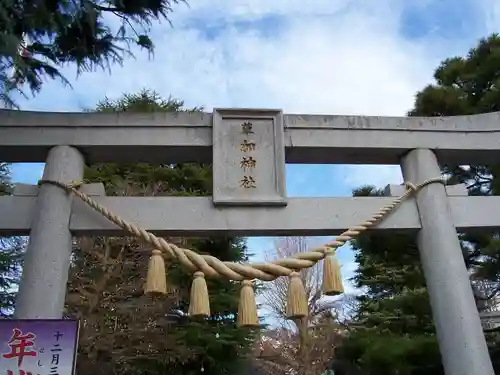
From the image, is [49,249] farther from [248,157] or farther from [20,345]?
[248,157]

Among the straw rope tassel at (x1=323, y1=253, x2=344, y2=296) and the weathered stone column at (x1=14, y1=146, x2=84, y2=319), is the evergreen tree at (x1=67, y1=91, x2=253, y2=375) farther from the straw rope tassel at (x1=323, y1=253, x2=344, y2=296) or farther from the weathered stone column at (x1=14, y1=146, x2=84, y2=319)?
the straw rope tassel at (x1=323, y1=253, x2=344, y2=296)

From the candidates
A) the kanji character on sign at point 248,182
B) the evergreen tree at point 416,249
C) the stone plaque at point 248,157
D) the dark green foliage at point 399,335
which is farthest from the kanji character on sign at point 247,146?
the evergreen tree at point 416,249

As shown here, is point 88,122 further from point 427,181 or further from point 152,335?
point 152,335

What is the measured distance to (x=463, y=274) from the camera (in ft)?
11.1

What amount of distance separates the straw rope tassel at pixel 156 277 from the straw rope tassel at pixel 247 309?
0.53m

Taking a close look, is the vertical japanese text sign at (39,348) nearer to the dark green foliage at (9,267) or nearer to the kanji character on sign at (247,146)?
the kanji character on sign at (247,146)

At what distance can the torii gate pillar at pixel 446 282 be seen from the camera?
3.18 metres

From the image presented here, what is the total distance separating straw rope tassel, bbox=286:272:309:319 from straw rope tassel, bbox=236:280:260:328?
0.23m

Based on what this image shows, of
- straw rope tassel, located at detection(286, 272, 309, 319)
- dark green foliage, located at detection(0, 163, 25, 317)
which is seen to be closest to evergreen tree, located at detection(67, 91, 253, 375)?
dark green foliage, located at detection(0, 163, 25, 317)

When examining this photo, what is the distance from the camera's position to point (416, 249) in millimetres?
5672

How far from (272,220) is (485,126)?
2.02m

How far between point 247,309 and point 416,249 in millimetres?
3232

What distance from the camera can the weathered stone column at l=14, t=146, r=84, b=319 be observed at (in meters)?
3.14

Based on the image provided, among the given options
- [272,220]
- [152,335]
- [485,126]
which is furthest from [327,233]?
[152,335]
